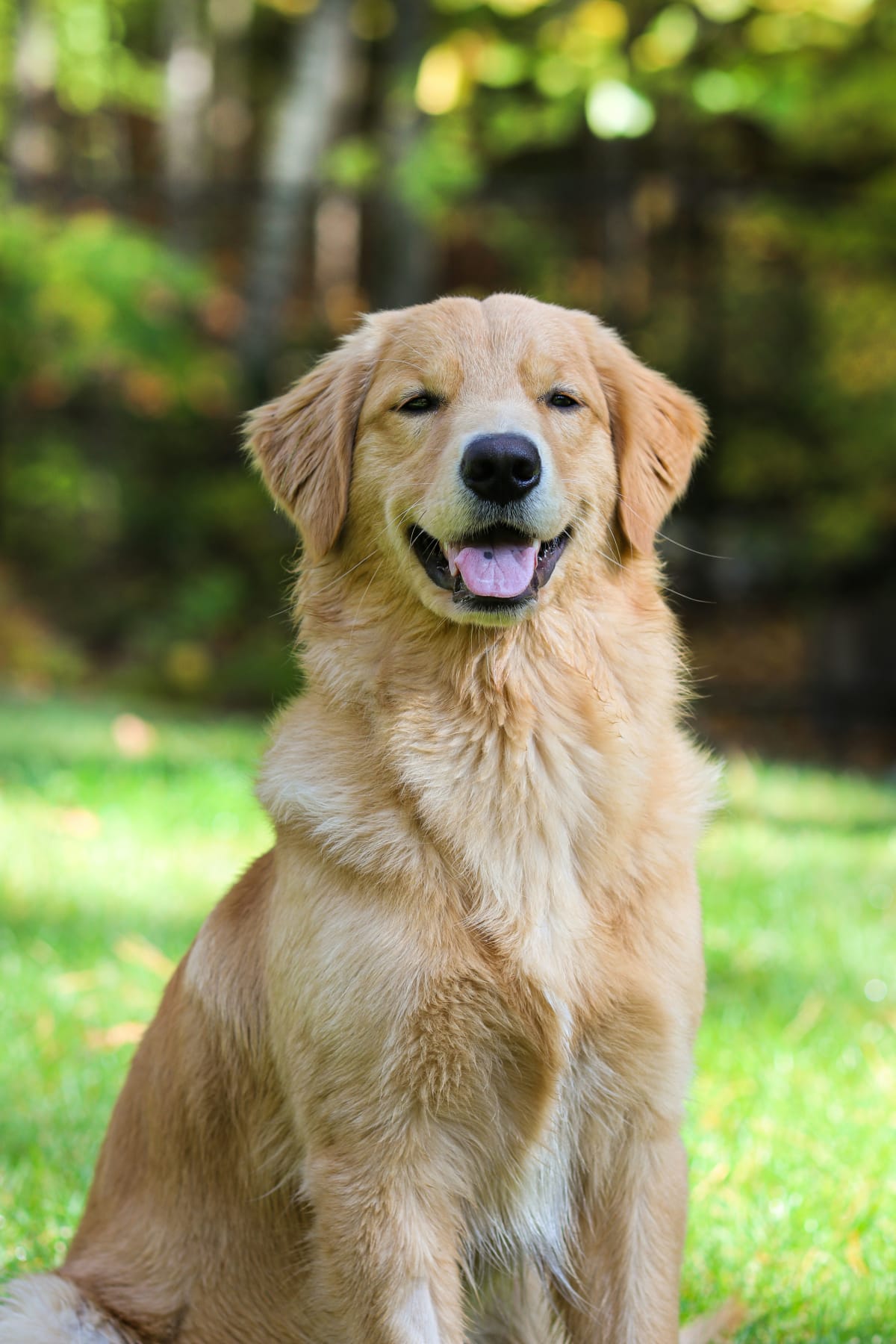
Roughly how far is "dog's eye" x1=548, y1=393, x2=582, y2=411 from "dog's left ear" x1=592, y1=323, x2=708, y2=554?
0.11 metres

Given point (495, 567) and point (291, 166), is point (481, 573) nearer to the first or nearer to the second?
point (495, 567)

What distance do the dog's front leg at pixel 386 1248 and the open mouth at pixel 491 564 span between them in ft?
3.09

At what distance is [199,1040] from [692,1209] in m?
1.33

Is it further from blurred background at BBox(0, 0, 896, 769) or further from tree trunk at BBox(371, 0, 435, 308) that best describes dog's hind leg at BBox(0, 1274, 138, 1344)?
tree trunk at BBox(371, 0, 435, 308)

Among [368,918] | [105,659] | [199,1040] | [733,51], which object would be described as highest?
[733,51]

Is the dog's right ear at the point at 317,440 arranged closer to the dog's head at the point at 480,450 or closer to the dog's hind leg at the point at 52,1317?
the dog's head at the point at 480,450

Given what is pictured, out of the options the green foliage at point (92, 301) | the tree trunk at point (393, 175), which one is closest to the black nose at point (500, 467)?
the tree trunk at point (393, 175)

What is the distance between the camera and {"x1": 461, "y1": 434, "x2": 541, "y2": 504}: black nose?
8.34 feet

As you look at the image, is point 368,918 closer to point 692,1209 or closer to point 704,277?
point 692,1209

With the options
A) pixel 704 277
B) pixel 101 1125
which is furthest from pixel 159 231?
pixel 101 1125

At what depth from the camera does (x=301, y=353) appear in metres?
13.9

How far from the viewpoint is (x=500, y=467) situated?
254 cm

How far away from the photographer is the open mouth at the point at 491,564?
254 centimetres

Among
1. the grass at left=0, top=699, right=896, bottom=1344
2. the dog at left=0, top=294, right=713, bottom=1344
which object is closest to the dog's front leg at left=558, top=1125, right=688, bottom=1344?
the dog at left=0, top=294, right=713, bottom=1344
